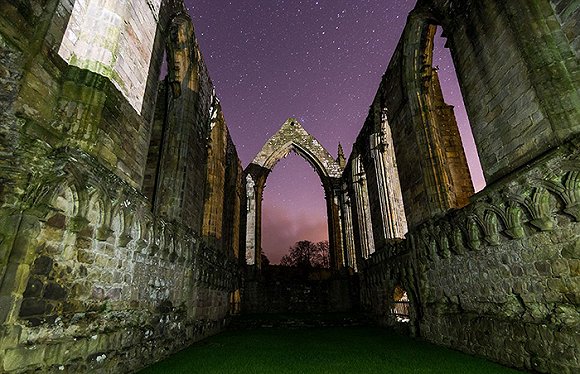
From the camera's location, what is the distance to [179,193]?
20.7 ft

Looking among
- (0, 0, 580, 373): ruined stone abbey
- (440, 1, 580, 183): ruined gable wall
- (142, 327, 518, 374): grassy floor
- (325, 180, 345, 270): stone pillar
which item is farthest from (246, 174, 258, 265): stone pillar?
(440, 1, 580, 183): ruined gable wall

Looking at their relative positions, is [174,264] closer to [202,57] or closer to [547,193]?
[547,193]

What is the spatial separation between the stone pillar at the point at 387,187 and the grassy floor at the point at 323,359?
4418mm

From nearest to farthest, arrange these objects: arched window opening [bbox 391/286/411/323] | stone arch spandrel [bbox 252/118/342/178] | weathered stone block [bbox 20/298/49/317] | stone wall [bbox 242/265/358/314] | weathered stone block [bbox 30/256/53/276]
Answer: weathered stone block [bbox 20/298/49/317] < weathered stone block [bbox 30/256/53/276] < arched window opening [bbox 391/286/411/323] < stone wall [bbox 242/265/358/314] < stone arch spandrel [bbox 252/118/342/178]

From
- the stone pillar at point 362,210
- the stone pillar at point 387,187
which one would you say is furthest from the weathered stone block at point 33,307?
the stone pillar at point 362,210

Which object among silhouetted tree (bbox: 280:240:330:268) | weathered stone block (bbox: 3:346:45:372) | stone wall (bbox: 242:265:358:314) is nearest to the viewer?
weathered stone block (bbox: 3:346:45:372)

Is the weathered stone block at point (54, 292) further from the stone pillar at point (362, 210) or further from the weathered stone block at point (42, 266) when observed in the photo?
the stone pillar at point (362, 210)

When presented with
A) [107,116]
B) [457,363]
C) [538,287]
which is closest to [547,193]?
[538,287]

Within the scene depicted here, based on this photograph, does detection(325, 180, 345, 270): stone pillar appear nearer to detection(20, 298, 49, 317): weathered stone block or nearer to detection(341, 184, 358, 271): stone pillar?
detection(341, 184, 358, 271): stone pillar

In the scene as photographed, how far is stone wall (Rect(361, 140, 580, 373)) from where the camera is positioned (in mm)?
3062

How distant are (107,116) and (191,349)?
4343mm

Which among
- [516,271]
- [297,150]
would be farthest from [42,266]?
[297,150]

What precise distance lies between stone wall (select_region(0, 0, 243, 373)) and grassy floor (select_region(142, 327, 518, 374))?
2.08 feet

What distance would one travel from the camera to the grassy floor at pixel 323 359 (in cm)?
363
